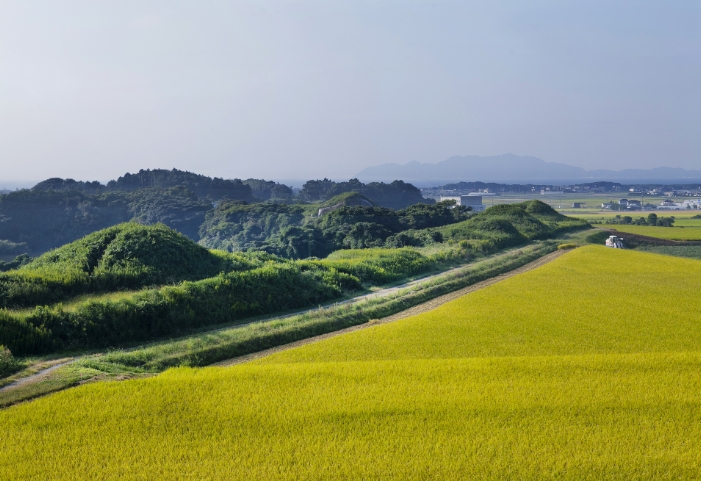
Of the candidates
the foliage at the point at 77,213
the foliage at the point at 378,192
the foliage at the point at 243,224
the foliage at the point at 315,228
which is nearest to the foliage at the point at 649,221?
the foliage at the point at 315,228

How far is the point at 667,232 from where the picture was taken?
1933 inches

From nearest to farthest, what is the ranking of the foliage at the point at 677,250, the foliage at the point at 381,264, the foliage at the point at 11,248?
the foliage at the point at 381,264 < the foliage at the point at 677,250 < the foliage at the point at 11,248

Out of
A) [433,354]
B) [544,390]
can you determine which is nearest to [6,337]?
[433,354]

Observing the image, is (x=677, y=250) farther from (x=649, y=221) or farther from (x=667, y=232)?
(x=649, y=221)

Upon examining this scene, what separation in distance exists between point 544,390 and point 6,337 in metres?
12.0

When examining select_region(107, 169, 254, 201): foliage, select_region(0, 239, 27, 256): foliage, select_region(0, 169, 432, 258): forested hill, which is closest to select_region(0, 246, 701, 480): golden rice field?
select_region(0, 169, 432, 258): forested hill

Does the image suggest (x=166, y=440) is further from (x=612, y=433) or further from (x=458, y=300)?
(x=458, y=300)

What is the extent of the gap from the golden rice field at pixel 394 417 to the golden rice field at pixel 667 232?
126 feet

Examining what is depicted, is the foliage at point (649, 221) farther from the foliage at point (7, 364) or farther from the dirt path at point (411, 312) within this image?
the foliage at point (7, 364)

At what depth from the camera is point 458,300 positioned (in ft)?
63.8

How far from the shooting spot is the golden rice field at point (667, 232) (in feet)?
149

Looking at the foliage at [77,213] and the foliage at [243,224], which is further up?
the foliage at [77,213]

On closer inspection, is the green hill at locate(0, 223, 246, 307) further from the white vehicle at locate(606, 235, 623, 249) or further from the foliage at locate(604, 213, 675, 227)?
the foliage at locate(604, 213, 675, 227)

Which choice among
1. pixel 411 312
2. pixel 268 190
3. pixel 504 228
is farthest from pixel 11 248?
pixel 268 190
